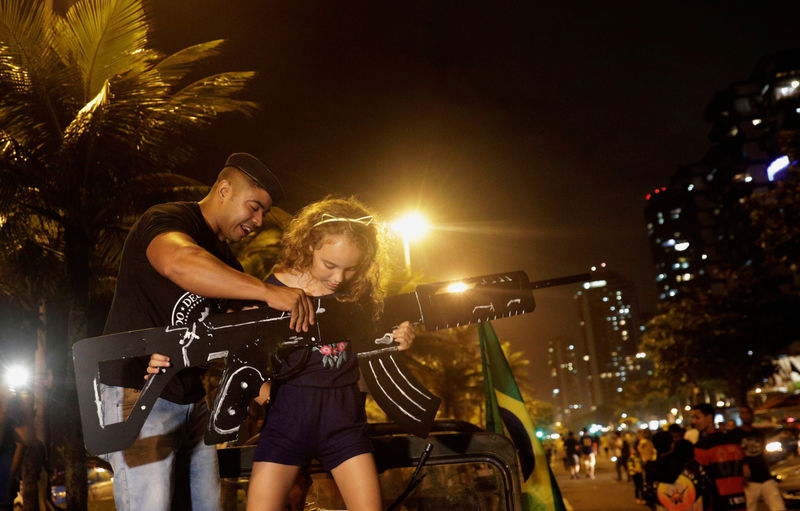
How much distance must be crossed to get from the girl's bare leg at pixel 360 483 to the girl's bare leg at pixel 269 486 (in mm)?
203

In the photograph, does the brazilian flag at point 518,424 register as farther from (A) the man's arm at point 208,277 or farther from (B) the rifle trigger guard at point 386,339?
(A) the man's arm at point 208,277

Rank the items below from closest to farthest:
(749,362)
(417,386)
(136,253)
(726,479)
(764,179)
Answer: (136,253) → (417,386) → (726,479) → (749,362) → (764,179)

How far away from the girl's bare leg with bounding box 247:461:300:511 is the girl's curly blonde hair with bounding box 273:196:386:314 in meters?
0.79

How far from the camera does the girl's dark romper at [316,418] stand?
2975mm

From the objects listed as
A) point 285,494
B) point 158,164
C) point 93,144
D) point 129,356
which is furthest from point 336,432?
point 158,164

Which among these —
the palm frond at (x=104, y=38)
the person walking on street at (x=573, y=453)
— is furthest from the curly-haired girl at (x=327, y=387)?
the person walking on street at (x=573, y=453)

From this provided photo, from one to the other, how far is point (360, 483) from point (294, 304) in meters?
0.76

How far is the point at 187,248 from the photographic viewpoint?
9.29 feet

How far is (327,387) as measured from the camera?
10.1 feet

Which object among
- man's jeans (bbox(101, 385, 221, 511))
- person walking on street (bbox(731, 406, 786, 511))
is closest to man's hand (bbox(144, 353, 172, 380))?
man's jeans (bbox(101, 385, 221, 511))

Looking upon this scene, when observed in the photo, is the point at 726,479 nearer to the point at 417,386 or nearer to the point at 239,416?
the point at 417,386

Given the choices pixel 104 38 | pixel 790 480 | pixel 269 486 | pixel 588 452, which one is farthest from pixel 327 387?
pixel 588 452

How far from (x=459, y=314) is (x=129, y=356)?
1.53 metres

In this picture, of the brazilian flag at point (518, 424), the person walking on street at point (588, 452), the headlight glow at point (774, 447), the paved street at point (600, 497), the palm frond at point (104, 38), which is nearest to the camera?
the brazilian flag at point (518, 424)
